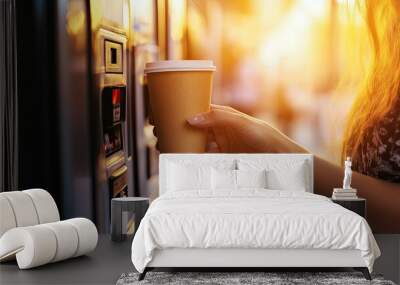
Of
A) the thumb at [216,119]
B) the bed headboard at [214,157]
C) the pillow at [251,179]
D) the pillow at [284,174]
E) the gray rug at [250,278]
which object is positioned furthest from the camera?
the thumb at [216,119]

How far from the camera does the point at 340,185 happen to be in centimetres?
802

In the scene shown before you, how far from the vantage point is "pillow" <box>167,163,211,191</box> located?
24.1ft

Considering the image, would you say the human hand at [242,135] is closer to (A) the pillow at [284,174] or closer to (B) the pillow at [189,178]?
(A) the pillow at [284,174]

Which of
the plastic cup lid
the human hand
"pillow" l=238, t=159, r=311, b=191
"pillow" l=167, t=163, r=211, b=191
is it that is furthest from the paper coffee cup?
"pillow" l=238, t=159, r=311, b=191

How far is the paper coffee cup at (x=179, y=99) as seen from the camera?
25.8ft

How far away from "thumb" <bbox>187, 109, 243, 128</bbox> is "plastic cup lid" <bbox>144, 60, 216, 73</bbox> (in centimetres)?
45

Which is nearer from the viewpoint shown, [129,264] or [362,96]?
[129,264]

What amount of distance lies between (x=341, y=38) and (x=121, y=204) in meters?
2.74

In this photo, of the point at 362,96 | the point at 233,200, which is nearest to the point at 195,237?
the point at 233,200

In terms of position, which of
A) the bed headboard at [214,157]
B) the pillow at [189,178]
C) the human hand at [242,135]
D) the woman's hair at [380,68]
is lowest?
the pillow at [189,178]

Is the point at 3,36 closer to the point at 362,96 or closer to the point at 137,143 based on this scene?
the point at 137,143

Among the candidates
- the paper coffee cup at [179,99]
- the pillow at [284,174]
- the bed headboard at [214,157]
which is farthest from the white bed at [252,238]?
the paper coffee cup at [179,99]

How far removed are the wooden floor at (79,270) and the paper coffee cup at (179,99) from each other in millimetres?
1531

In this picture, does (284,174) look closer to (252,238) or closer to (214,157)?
(214,157)
